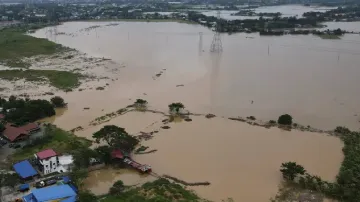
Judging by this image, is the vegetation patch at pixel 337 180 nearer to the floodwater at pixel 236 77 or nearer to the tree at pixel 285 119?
the tree at pixel 285 119

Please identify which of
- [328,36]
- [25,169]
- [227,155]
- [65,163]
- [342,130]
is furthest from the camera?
[328,36]

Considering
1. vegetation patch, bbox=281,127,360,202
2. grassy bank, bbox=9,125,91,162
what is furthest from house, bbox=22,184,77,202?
vegetation patch, bbox=281,127,360,202

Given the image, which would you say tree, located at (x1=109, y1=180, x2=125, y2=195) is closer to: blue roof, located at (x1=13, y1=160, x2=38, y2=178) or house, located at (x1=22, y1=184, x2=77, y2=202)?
house, located at (x1=22, y1=184, x2=77, y2=202)

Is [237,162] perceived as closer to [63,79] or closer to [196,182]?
[196,182]

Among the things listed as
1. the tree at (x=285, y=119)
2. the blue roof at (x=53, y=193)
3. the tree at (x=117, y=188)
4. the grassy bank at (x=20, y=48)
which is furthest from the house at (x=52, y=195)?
the grassy bank at (x=20, y=48)

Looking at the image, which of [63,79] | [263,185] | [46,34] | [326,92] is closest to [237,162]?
[263,185]

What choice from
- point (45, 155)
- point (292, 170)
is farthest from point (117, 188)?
point (292, 170)

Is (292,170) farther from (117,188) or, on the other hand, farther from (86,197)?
(86,197)
